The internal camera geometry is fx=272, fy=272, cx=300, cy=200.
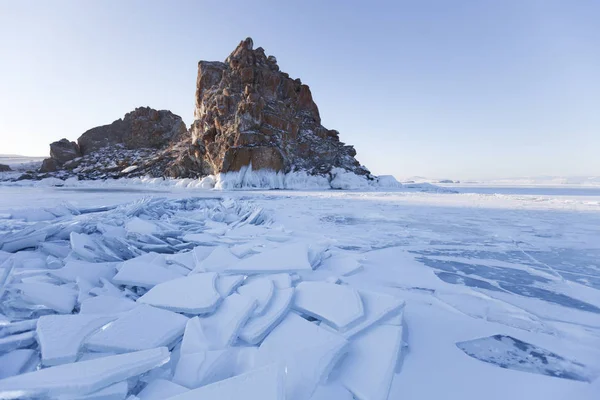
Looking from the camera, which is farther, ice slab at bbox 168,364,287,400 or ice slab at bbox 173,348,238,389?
ice slab at bbox 173,348,238,389

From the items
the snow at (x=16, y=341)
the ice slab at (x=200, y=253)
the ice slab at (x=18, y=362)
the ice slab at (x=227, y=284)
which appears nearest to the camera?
the ice slab at (x=18, y=362)

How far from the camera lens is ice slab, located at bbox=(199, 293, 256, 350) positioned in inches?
54.1

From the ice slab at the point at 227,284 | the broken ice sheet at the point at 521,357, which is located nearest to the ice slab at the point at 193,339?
the ice slab at the point at 227,284

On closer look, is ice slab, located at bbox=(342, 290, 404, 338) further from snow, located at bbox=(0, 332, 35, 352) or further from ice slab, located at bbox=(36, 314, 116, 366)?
snow, located at bbox=(0, 332, 35, 352)

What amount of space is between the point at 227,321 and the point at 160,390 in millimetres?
469

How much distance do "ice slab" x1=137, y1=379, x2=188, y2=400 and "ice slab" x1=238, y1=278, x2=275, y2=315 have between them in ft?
1.88

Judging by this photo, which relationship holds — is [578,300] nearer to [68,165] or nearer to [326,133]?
[326,133]

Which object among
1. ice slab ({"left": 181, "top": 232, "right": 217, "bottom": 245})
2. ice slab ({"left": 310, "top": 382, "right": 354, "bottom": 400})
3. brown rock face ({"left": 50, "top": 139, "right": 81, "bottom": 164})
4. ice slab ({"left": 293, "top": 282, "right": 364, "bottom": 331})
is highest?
brown rock face ({"left": 50, "top": 139, "right": 81, "bottom": 164})

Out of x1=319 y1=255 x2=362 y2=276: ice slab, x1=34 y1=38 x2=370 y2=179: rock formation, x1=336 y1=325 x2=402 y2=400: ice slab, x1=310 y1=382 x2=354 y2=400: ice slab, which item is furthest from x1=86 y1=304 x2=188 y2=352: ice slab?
x1=34 y1=38 x2=370 y2=179: rock formation

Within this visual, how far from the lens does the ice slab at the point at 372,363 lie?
43.5 inches

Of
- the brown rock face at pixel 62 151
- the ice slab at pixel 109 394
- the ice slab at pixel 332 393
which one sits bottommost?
the ice slab at pixel 332 393

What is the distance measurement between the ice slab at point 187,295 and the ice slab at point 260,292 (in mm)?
198

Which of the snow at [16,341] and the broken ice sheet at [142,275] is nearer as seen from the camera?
the snow at [16,341]

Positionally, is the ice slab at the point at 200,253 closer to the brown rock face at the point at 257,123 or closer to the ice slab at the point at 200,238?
the ice slab at the point at 200,238
